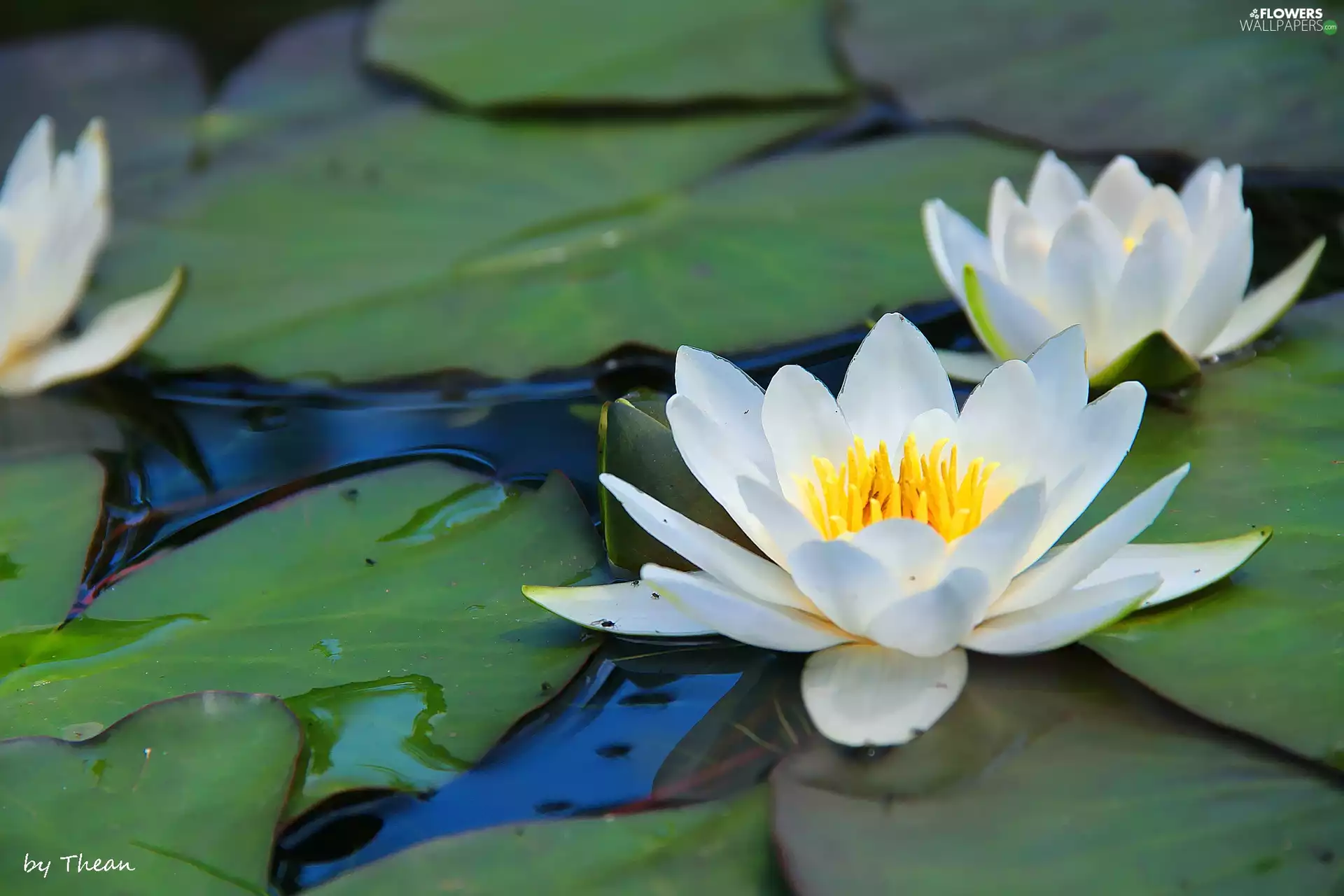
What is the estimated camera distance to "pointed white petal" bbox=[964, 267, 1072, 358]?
1.92 meters

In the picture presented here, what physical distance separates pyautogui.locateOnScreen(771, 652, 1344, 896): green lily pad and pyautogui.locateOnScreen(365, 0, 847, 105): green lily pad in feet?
6.97

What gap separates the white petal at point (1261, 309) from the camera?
2.03 metres

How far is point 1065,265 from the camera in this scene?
189 cm

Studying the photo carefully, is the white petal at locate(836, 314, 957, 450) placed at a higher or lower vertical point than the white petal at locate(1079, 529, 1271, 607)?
higher

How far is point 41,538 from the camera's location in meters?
1.87

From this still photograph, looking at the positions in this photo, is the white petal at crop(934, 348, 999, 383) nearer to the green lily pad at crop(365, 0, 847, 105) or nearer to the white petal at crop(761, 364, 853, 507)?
the white petal at crop(761, 364, 853, 507)

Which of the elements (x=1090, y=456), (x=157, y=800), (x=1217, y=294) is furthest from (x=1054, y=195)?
(x=157, y=800)

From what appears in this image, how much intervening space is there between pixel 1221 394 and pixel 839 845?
1.18 meters

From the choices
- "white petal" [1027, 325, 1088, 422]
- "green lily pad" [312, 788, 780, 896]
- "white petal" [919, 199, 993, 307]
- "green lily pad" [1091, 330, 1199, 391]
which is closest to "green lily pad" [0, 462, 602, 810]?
"green lily pad" [312, 788, 780, 896]

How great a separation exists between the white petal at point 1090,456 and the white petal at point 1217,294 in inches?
24.0

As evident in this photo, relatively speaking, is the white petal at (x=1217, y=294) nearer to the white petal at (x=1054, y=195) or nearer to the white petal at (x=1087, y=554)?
the white petal at (x=1054, y=195)

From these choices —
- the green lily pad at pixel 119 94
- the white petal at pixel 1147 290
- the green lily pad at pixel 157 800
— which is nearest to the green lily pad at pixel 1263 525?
the white petal at pixel 1147 290

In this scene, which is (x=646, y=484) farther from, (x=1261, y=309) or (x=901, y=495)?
(x=1261, y=309)

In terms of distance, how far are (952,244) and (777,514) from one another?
3.07 feet
